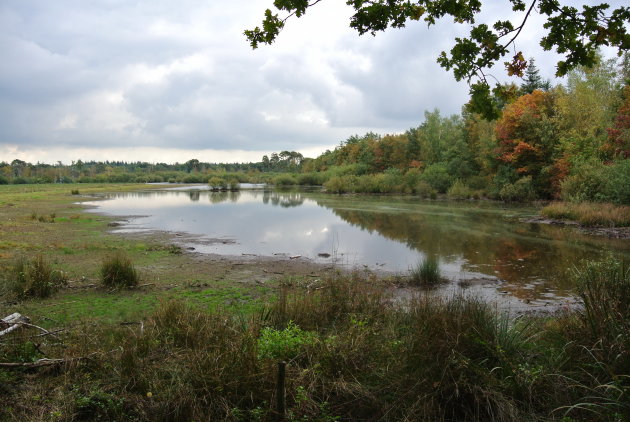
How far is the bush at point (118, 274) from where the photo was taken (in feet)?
31.9

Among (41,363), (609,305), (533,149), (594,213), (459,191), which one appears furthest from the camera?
(459,191)

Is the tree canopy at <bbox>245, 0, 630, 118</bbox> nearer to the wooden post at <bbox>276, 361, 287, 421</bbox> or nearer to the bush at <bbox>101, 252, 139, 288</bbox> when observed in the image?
the wooden post at <bbox>276, 361, 287, 421</bbox>

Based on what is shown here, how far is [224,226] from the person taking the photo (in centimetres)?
2516

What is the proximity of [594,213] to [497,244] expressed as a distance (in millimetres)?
9422

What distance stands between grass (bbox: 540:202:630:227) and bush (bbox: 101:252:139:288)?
80.6 feet

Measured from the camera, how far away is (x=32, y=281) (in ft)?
28.0

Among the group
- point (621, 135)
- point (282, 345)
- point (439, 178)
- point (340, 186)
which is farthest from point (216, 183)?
point (282, 345)

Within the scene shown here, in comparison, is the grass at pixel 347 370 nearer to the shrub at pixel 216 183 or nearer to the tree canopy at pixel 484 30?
the tree canopy at pixel 484 30

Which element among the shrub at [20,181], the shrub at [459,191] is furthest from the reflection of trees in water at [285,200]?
the shrub at [20,181]

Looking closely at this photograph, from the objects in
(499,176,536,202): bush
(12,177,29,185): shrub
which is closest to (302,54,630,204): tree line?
(499,176,536,202): bush

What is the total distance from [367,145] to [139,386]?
290 feet

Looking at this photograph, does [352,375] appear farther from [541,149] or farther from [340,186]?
[340,186]

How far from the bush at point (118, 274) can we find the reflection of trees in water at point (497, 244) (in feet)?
32.0

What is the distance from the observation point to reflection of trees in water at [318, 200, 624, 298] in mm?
12648
